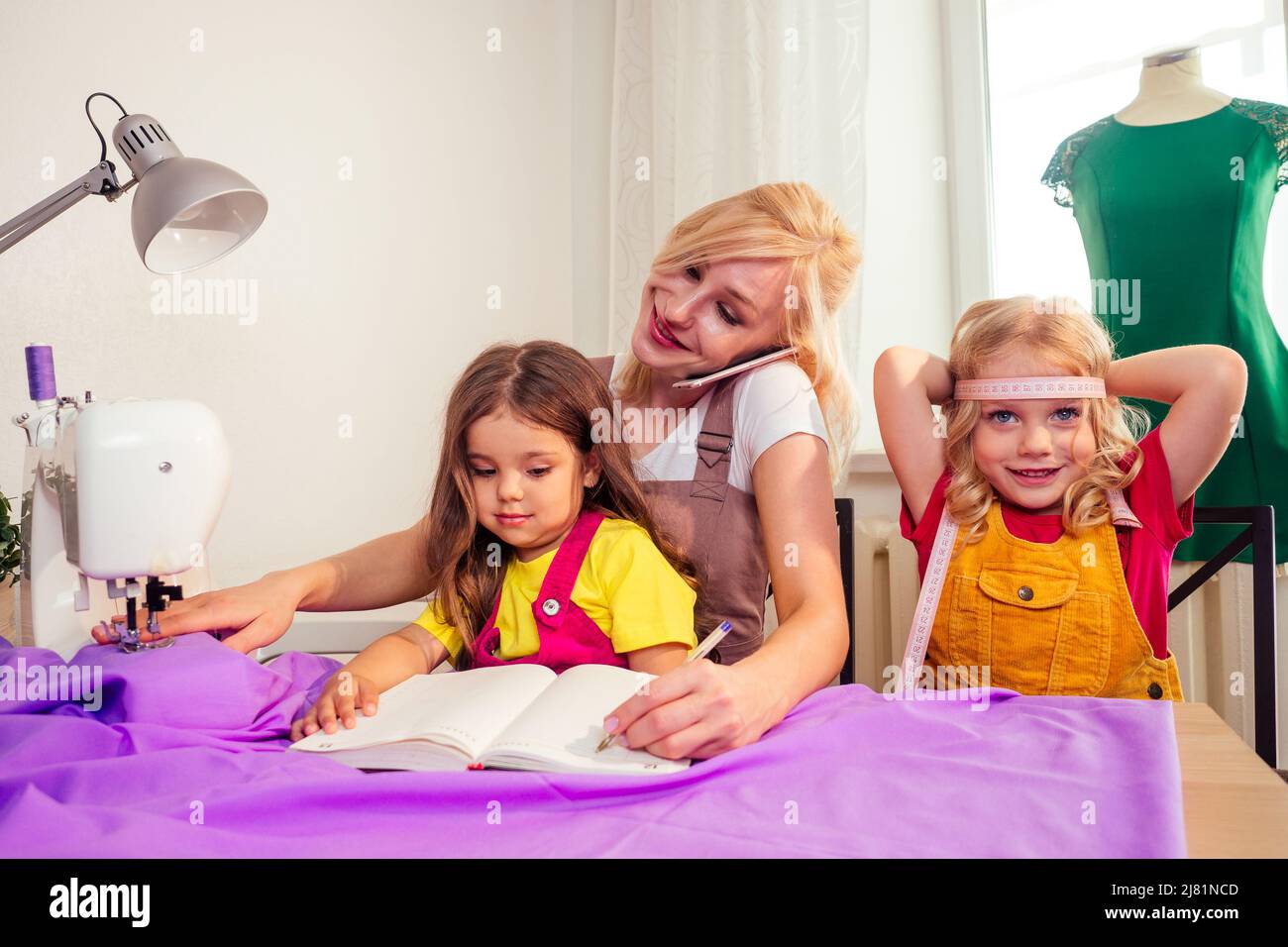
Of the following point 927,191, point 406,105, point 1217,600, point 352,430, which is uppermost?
point 406,105

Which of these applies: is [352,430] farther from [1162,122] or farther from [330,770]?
[1162,122]

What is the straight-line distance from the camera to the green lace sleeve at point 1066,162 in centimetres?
212

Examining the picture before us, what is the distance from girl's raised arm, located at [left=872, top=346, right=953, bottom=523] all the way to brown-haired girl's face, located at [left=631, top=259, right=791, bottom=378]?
0.27 metres

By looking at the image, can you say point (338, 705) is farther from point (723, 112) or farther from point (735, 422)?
point (723, 112)

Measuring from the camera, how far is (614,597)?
1247 millimetres

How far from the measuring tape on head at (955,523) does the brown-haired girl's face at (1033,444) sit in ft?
0.07

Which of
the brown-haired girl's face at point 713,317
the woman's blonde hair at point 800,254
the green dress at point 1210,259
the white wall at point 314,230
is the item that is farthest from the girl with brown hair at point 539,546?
the green dress at point 1210,259

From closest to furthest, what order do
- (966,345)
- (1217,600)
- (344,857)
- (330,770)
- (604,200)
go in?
1. (344,857)
2. (330,770)
3. (966,345)
4. (1217,600)
5. (604,200)

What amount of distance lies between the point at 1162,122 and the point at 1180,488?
3.13ft

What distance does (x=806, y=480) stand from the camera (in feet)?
4.20

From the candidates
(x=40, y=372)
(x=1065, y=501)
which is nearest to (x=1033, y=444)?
(x=1065, y=501)

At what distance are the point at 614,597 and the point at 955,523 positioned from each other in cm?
56

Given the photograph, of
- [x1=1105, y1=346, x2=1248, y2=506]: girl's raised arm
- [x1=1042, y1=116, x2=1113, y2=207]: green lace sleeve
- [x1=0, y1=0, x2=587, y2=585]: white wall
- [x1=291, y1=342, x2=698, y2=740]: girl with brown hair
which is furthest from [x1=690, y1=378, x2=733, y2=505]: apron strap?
[x1=1042, y1=116, x2=1113, y2=207]: green lace sleeve

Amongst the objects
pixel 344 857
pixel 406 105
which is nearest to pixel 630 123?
pixel 406 105
